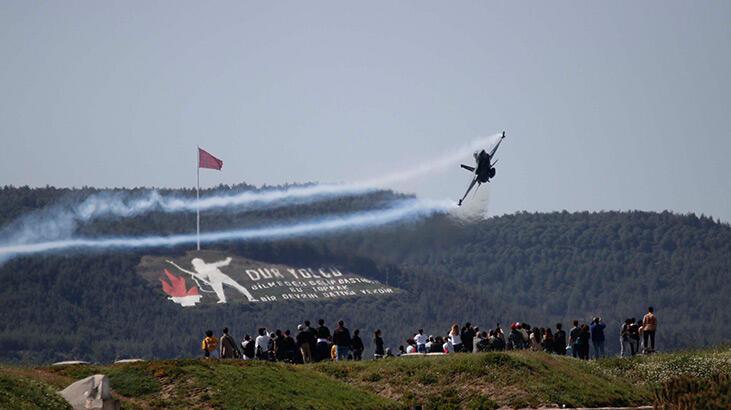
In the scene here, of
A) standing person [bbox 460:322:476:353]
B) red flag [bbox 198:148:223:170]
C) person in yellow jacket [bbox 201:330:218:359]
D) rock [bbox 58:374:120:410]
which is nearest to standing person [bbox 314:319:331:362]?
person in yellow jacket [bbox 201:330:218:359]

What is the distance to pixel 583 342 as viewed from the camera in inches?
2830

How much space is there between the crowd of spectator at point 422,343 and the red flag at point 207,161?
48.3 m

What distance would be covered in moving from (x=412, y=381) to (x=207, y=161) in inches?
2311

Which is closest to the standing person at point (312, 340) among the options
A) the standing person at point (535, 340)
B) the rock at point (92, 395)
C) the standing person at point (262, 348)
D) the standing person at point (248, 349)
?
the standing person at point (262, 348)

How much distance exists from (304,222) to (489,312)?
5935cm

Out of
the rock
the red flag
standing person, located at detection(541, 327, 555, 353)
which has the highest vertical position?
the red flag

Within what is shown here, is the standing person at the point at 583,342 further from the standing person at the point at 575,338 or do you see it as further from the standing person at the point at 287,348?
the standing person at the point at 287,348

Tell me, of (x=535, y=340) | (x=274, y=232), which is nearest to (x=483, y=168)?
(x=535, y=340)

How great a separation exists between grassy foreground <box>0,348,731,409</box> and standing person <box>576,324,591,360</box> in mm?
2892

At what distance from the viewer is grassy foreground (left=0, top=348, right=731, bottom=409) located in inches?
2233

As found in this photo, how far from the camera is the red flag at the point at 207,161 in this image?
120 meters

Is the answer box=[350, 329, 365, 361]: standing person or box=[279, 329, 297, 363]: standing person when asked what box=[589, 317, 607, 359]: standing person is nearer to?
box=[350, 329, 365, 361]: standing person

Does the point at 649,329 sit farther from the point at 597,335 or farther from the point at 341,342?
the point at 341,342

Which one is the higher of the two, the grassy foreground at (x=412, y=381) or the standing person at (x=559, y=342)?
the standing person at (x=559, y=342)
